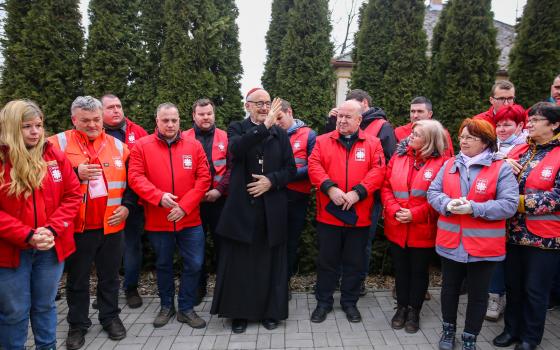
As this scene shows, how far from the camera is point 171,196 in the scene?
3.70 meters

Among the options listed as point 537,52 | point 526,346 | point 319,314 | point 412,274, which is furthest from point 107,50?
point 537,52

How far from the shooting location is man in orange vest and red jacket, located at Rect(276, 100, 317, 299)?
4.39 meters

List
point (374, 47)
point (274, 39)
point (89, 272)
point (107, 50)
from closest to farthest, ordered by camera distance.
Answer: point (89, 272) → point (107, 50) → point (374, 47) → point (274, 39)

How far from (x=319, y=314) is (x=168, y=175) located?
83.8 inches

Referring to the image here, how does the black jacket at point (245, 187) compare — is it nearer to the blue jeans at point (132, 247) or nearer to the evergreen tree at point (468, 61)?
the blue jeans at point (132, 247)

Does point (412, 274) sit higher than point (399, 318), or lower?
higher

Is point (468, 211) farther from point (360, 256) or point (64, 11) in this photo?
point (64, 11)

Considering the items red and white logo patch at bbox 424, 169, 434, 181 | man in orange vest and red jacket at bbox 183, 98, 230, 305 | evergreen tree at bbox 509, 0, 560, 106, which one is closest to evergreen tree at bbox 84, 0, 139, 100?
man in orange vest and red jacket at bbox 183, 98, 230, 305

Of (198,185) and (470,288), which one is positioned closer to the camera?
(470,288)

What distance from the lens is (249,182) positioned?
12.4 feet

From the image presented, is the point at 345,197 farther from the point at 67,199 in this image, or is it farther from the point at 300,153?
the point at 67,199

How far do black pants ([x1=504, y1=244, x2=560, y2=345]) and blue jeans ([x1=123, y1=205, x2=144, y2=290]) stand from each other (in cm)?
382

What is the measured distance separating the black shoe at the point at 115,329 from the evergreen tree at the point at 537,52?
6.07 metres

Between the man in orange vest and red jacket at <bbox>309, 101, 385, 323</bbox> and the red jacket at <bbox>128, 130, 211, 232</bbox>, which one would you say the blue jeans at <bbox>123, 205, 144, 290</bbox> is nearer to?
the red jacket at <bbox>128, 130, 211, 232</bbox>
